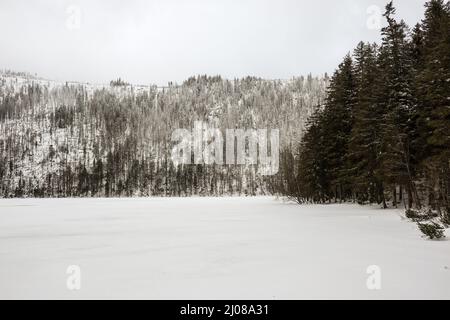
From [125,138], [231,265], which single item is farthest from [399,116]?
[125,138]

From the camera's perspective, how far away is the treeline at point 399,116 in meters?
19.9

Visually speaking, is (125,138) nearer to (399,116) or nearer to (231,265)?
(399,116)

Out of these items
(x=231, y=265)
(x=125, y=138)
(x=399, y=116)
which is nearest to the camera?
(x=231, y=265)

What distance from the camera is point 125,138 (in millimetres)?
156375

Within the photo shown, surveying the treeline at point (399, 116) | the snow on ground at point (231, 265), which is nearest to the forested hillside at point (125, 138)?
the treeline at point (399, 116)

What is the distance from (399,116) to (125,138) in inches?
5640

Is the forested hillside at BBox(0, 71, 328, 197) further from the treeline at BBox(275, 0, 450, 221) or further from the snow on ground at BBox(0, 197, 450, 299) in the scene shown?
the snow on ground at BBox(0, 197, 450, 299)

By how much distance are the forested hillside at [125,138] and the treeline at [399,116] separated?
65.8 metres

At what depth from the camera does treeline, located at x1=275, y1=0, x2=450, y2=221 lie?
19859 mm

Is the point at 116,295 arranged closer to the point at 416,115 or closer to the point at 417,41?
the point at 416,115

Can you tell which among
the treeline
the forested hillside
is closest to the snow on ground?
the treeline

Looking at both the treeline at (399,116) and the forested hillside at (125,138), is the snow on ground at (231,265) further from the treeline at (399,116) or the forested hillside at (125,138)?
the forested hillside at (125,138)
